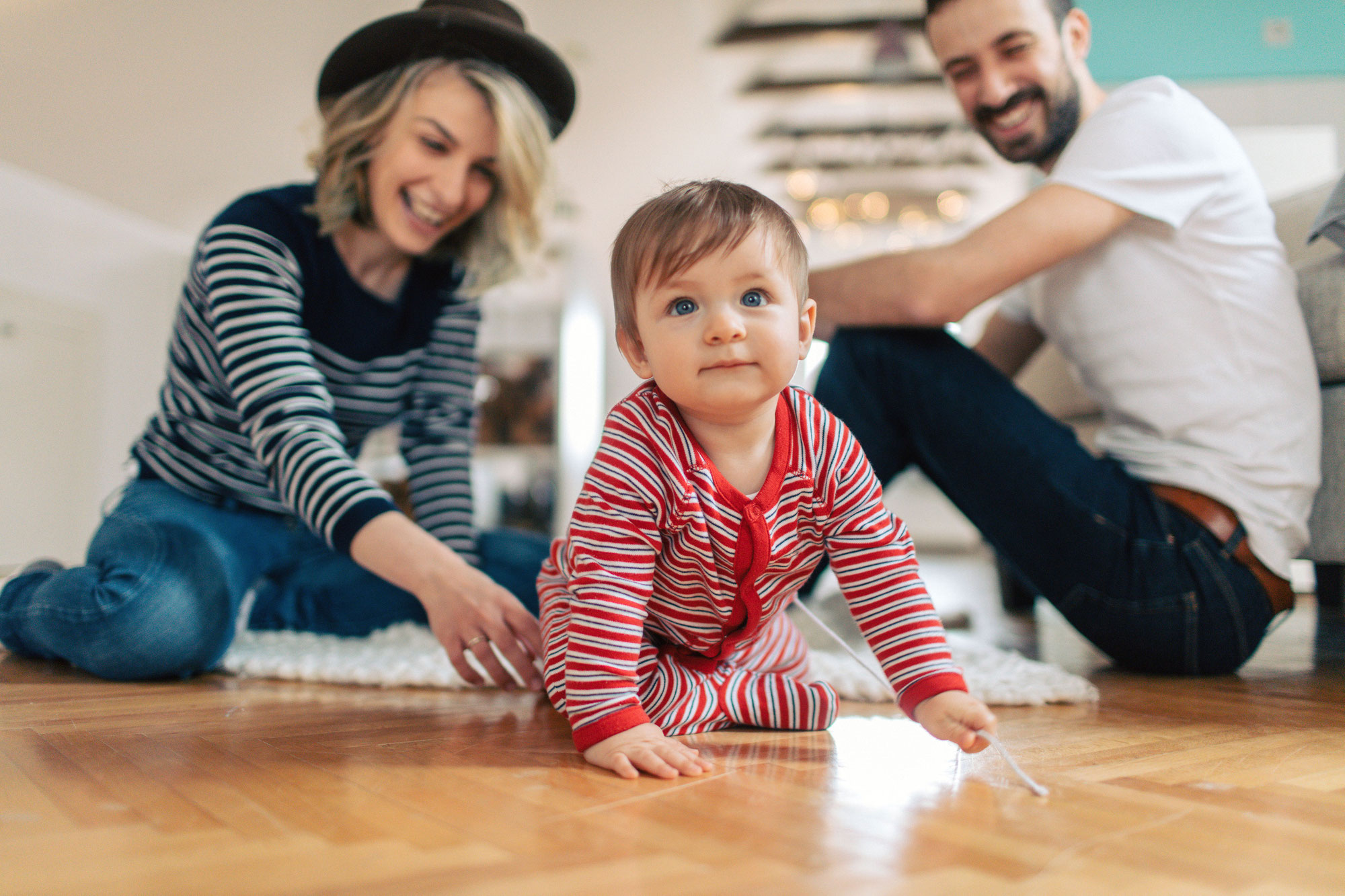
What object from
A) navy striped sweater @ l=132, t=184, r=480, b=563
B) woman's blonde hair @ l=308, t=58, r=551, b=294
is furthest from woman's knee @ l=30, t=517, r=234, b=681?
woman's blonde hair @ l=308, t=58, r=551, b=294

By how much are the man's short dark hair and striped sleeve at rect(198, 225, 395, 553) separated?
3.01ft

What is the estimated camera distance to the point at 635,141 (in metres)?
4.54

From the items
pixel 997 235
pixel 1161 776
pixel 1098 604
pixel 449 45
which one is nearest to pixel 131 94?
pixel 449 45

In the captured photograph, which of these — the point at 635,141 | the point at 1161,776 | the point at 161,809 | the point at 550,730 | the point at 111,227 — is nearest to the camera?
the point at 161,809

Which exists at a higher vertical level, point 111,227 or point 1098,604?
point 111,227

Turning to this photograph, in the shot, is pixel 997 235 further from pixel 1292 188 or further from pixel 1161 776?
pixel 1292 188

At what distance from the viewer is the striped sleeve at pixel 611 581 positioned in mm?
696

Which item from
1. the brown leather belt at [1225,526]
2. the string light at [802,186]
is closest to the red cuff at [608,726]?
the brown leather belt at [1225,526]

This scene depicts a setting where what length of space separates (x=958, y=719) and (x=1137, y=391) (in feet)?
2.10

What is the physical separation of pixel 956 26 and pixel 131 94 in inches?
97.7

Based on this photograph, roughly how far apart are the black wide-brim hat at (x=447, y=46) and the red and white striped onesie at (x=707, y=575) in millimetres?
698

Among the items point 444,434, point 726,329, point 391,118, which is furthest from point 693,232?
point 444,434

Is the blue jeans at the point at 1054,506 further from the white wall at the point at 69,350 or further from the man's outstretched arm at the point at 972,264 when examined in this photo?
the white wall at the point at 69,350

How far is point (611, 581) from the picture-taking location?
0.71m
